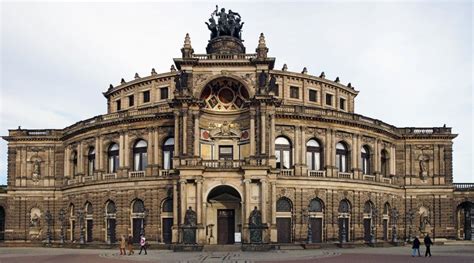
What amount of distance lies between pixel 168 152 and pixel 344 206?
841 inches

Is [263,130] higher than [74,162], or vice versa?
[263,130]

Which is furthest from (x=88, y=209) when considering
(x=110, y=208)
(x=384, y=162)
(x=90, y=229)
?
(x=384, y=162)

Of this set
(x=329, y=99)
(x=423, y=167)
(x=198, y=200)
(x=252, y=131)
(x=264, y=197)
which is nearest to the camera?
(x=264, y=197)

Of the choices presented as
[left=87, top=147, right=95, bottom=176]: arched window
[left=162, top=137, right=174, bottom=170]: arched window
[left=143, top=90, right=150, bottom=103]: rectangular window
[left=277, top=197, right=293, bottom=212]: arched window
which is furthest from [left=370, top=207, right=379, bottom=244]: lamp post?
[left=87, top=147, right=95, bottom=176]: arched window

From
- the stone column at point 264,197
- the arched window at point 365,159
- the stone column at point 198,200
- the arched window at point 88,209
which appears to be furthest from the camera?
the arched window at point 365,159

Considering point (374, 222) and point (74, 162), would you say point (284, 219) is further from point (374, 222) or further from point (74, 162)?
point (74, 162)

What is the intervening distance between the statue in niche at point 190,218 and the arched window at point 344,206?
1978cm

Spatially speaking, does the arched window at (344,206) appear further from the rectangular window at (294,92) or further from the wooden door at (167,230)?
the wooden door at (167,230)

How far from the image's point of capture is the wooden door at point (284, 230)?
6159cm

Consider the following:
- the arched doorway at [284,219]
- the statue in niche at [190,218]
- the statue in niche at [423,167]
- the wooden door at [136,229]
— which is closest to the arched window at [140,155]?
the wooden door at [136,229]

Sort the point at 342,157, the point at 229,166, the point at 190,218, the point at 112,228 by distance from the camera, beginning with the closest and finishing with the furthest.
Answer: the point at 190,218 → the point at 229,166 → the point at 112,228 → the point at 342,157

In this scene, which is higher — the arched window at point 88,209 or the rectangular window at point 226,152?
the rectangular window at point 226,152

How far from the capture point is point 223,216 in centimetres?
5950

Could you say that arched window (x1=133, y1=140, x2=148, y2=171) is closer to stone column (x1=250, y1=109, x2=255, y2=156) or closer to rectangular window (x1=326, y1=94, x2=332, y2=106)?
stone column (x1=250, y1=109, x2=255, y2=156)
